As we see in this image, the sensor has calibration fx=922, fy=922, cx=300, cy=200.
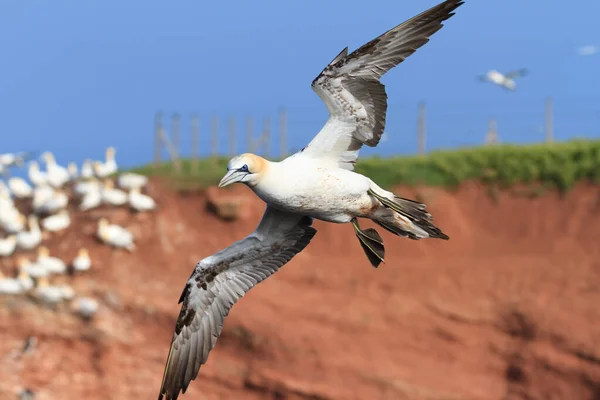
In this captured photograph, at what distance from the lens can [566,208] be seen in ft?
48.5

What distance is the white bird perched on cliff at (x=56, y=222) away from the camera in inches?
575

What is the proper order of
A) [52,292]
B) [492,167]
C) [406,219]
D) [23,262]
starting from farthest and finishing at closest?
1. [492,167]
2. [23,262]
3. [52,292]
4. [406,219]

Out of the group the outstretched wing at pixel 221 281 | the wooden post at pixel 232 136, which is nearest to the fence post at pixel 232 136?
the wooden post at pixel 232 136

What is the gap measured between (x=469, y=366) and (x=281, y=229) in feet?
27.0

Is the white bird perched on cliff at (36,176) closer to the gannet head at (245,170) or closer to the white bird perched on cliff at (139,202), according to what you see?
the white bird perched on cliff at (139,202)

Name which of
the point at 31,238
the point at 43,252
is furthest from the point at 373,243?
the point at 31,238

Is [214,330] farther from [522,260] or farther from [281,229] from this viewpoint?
[522,260]

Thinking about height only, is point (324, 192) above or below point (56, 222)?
above

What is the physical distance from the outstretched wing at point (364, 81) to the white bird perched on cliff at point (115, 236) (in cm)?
900

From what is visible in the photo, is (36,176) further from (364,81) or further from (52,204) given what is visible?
(364,81)

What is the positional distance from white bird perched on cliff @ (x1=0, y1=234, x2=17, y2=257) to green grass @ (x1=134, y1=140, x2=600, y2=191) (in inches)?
108

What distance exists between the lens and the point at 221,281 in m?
6.75

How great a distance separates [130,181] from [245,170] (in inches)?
390

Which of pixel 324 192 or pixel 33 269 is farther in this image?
pixel 33 269
